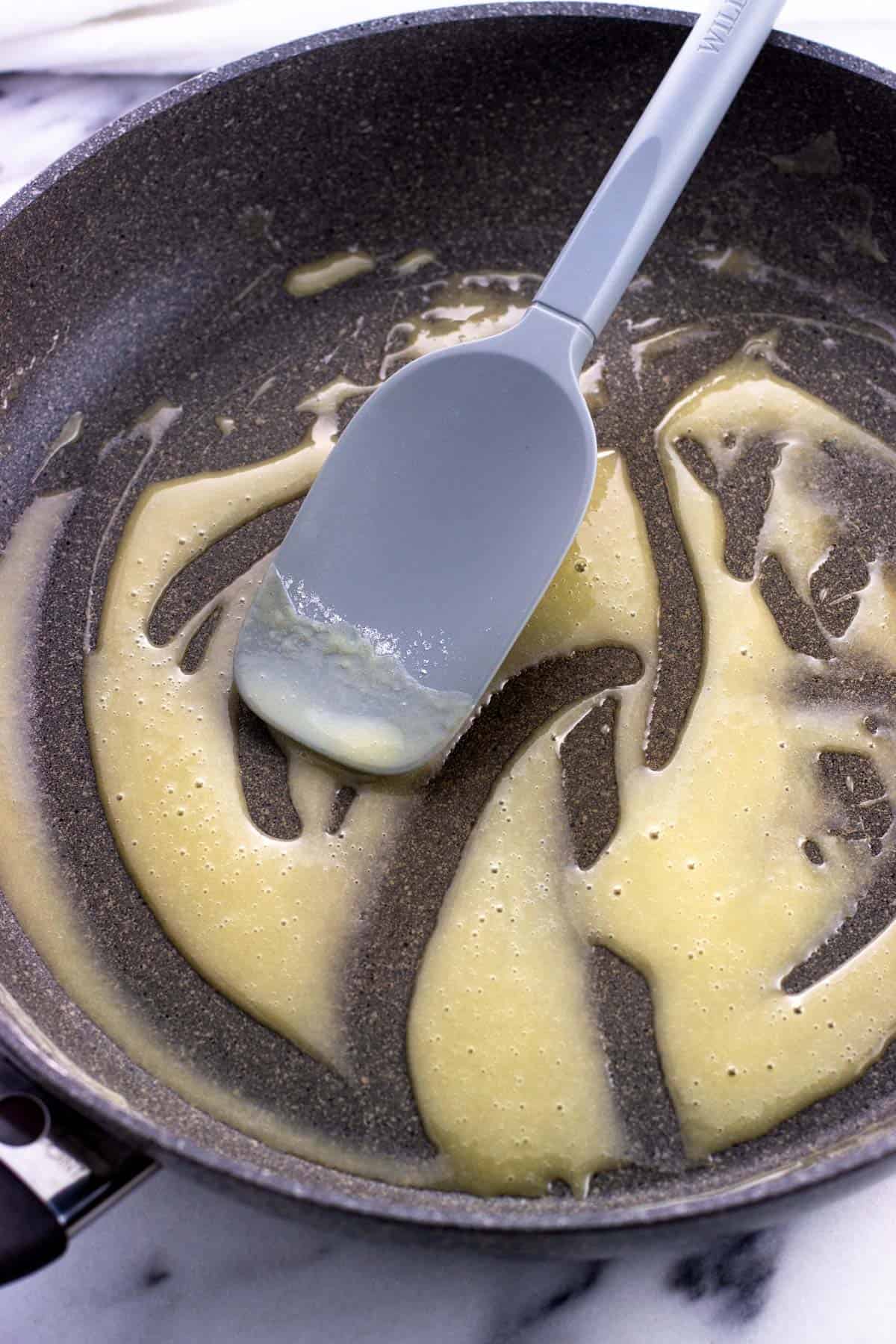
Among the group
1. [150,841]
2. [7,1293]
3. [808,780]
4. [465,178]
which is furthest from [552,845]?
[465,178]

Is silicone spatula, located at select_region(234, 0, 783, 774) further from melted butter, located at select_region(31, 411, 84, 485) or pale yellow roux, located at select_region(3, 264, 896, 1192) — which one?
melted butter, located at select_region(31, 411, 84, 485)

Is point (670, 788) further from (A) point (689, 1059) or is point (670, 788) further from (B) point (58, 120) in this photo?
(B) point (58, 120)

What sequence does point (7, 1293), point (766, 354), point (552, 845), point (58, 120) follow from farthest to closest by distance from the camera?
point (58, 120) < point (766, 354) < point (552, 845) < point (7, 1293)

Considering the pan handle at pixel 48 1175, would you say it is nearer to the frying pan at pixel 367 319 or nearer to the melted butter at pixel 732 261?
the frying pan at pixel 367 319

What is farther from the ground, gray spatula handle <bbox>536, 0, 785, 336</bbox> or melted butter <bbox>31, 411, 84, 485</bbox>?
melted butter <bbox>31, 411, 84, 485</bbox>


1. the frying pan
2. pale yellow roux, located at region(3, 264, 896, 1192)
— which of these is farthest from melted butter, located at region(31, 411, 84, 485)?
pale yellow roux, located at region(3, 264, 896, 1192)

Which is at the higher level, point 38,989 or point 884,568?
point 38,989
